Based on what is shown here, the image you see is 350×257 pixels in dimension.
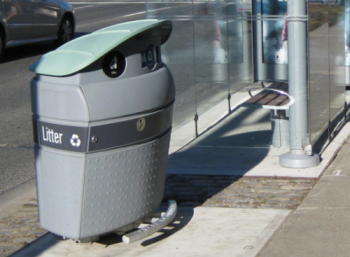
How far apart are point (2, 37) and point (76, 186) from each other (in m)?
9.81

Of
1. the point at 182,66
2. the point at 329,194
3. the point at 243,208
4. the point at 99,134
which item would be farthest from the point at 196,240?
the point at 182,66

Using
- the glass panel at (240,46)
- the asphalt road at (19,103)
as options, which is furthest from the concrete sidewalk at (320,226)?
the glass panel at (240,46)

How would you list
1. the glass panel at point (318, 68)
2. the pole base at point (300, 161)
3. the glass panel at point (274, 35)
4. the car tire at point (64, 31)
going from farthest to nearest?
the car tire at point (64, 31), the glass panel at point (274, 35), the glass panel at point (318, 68), the pole base at point (300, 161)

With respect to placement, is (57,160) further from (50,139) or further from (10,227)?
(10,227)

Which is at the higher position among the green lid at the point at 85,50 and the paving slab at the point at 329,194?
the green lid at the point at 85,50

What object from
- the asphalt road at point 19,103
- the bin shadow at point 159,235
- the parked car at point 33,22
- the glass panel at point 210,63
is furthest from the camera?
the parked car at point 33,22

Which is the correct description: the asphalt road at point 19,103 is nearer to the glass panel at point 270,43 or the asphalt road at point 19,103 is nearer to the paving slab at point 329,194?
the paving slab at point 329,194

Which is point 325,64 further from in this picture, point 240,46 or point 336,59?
point 240,46

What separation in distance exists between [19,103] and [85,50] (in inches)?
237

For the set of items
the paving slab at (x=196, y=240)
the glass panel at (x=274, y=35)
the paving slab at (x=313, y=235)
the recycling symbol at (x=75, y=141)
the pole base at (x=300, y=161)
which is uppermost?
the glass panel at (x=274, y=35)

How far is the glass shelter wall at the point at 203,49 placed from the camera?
7.50 metres

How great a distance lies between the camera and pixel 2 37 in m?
13.4

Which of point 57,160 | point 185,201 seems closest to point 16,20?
point 185,201

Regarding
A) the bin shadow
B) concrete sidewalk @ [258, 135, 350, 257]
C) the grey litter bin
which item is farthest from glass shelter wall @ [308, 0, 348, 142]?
the grey litter bin
